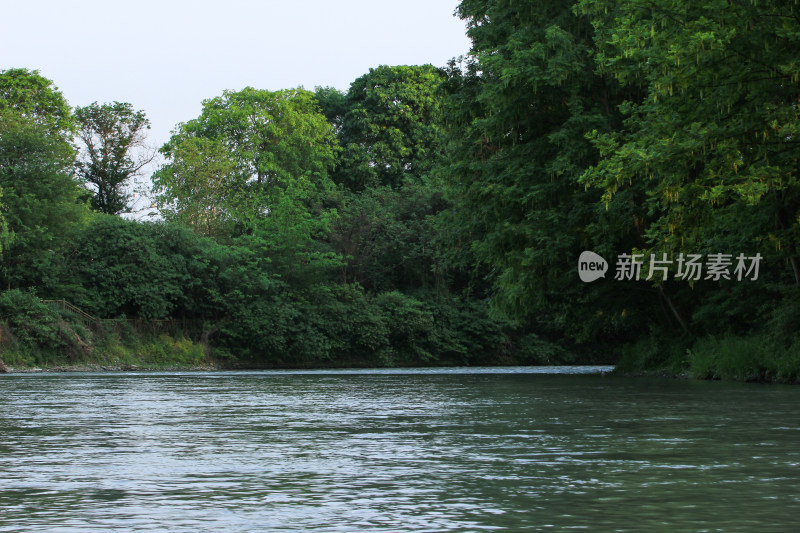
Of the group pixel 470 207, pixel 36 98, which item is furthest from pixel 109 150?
pixel 470 207

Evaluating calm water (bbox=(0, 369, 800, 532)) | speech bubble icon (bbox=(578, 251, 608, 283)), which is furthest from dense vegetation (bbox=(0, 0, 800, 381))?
calm water (bbox=(0, 369, 800, 532))

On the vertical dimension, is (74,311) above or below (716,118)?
below

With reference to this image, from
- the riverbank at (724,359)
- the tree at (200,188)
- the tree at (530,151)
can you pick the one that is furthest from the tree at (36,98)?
the riverbank at (724,359)

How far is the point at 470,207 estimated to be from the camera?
36.1 meters

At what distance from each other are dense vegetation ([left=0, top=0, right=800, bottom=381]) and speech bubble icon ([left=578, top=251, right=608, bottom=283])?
0.73 meters

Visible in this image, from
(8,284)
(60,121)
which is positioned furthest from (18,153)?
(60,121)

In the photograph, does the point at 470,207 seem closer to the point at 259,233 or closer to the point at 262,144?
the point at 259,233

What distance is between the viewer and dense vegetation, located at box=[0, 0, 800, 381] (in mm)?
23125

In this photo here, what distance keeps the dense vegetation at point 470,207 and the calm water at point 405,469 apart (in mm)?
8133

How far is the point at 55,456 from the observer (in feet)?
33.7

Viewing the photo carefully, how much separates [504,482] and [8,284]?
5388 centimetres

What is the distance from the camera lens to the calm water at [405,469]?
667 centimetres

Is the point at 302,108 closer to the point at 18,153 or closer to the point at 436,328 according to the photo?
the point at 436,328

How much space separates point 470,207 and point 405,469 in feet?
89.5
